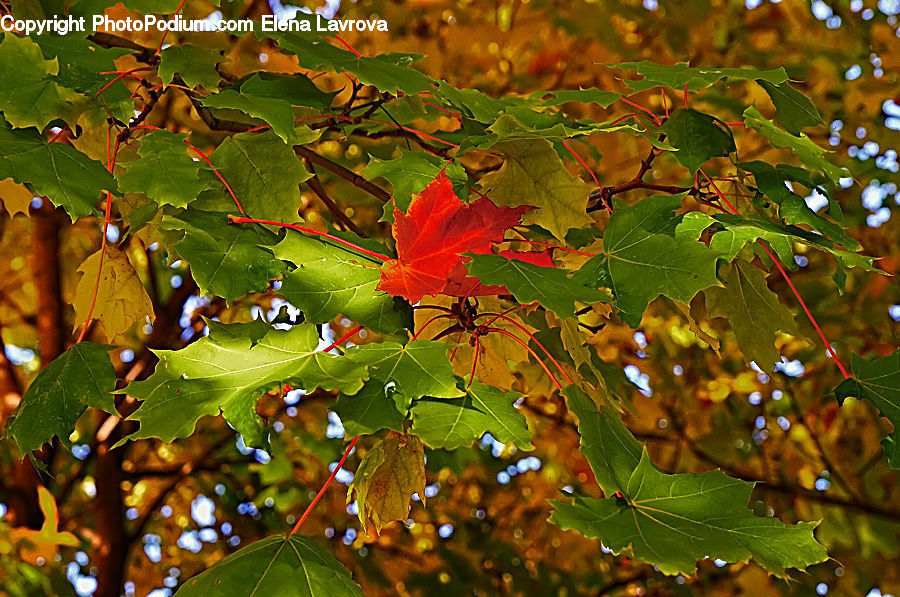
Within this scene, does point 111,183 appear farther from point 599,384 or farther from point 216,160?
point 599,384

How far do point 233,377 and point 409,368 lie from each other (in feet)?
0.47

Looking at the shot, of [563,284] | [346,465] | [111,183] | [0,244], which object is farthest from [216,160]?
[0,244]

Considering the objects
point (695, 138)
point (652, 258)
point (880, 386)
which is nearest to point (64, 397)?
point (652, 258)

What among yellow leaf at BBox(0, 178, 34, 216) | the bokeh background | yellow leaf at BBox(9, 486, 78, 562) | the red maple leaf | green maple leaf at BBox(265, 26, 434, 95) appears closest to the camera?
the red maple leaf

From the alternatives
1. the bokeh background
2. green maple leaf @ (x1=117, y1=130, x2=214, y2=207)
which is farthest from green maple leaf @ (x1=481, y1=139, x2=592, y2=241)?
the bokeh background

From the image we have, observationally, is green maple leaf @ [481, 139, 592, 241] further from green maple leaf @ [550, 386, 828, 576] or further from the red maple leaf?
green maple leaf @ [550, 386, 828, 576]

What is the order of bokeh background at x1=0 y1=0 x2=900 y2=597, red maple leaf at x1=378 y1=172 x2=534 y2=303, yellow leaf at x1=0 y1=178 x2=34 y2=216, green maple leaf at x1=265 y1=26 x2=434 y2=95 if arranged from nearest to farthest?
1. red maple leaf at x1=378 y1=172 x2=534 y2=303
2. green maple leaf at x1=265 y1=26 x2=434 y2=95
3. yellow leaf at x1=0 y1=178 x2=34 y2=216
4. bokeh background at x1=0 y1=0 x2=900 y2=597

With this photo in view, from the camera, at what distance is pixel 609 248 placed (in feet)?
2.37

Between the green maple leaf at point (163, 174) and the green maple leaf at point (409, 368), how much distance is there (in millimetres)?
219

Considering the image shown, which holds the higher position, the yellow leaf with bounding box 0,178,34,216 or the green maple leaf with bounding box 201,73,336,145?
the green maple leaf with bounding box 201,73,336,145

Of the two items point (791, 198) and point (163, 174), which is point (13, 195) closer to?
point (163, 174)

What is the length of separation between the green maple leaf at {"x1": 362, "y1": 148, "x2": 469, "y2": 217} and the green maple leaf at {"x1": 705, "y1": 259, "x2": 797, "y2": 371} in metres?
0.34

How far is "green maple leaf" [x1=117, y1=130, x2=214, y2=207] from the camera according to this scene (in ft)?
2.37

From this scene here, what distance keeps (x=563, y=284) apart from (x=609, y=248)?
77 millimetres
